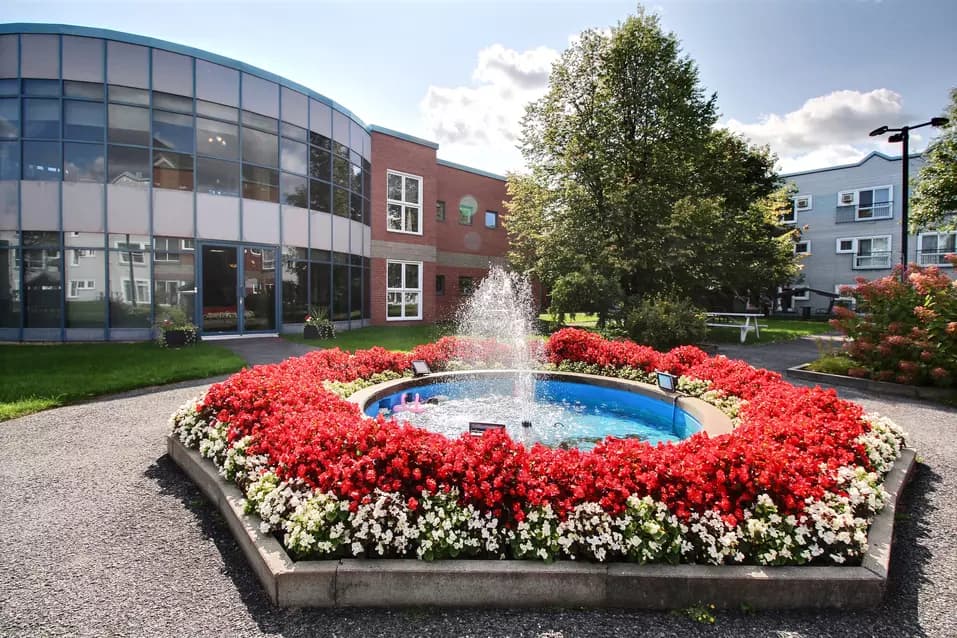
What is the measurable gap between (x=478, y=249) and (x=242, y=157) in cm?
1305

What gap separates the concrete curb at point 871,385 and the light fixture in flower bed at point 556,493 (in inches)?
215

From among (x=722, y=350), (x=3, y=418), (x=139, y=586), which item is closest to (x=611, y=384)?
(x=139, y=586)

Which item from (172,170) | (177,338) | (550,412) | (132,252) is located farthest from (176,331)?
(550,412)

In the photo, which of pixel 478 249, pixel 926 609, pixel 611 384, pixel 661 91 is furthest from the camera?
pixel 478 249

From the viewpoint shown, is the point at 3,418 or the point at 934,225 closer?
the point at 3,418

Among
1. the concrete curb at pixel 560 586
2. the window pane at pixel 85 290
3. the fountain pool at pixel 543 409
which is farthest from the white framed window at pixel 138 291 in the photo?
the concrete curb at pixel 560 586

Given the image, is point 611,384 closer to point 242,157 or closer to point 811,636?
point 811,636

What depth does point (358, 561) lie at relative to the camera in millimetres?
2955

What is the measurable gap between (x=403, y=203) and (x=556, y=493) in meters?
19.7

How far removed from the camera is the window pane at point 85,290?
532 inches

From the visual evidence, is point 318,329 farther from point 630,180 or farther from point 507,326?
point 630,180

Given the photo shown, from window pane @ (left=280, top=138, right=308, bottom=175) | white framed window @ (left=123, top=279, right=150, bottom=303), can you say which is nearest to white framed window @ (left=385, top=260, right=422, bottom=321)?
window pane @ (left=280, top=138, right=308, bottom=175)

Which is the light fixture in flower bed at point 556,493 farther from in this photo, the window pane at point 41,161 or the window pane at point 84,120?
the window pane at point 41,161

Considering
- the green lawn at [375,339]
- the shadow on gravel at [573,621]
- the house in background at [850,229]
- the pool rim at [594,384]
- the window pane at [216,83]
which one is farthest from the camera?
the house in background at [850,229]
